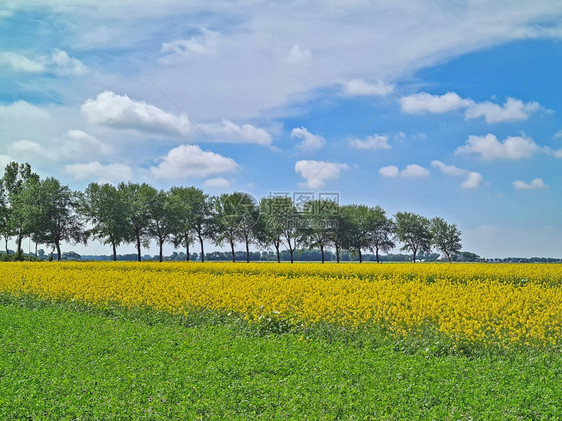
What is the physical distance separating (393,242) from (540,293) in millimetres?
61540

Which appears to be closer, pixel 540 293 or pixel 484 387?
pixel 484 387

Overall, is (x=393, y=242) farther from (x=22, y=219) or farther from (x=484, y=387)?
(x=484, y=387)

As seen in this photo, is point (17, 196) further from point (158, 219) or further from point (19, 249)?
point (158, 219)

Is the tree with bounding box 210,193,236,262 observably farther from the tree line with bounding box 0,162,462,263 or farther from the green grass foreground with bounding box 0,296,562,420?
the green grass foreground with bounding box 0,296,562,420

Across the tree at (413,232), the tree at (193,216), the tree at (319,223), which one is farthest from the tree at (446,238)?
the tree at (193,216)

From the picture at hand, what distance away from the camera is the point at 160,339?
37.0 feet

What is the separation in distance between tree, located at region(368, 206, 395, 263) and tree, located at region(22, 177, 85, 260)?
142 ft

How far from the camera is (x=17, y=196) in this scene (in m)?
62.1

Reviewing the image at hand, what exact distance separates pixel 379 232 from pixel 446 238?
623 inches

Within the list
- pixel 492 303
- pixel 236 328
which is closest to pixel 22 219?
pixel 236 328

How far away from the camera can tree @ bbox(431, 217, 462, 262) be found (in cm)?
8288

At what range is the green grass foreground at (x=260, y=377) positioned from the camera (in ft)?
22.6

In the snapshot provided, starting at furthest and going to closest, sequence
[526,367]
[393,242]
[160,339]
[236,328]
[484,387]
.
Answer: [393,242], [236,328], [160,339], [526,367], [484,387]

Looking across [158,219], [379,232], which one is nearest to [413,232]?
[379,232]
